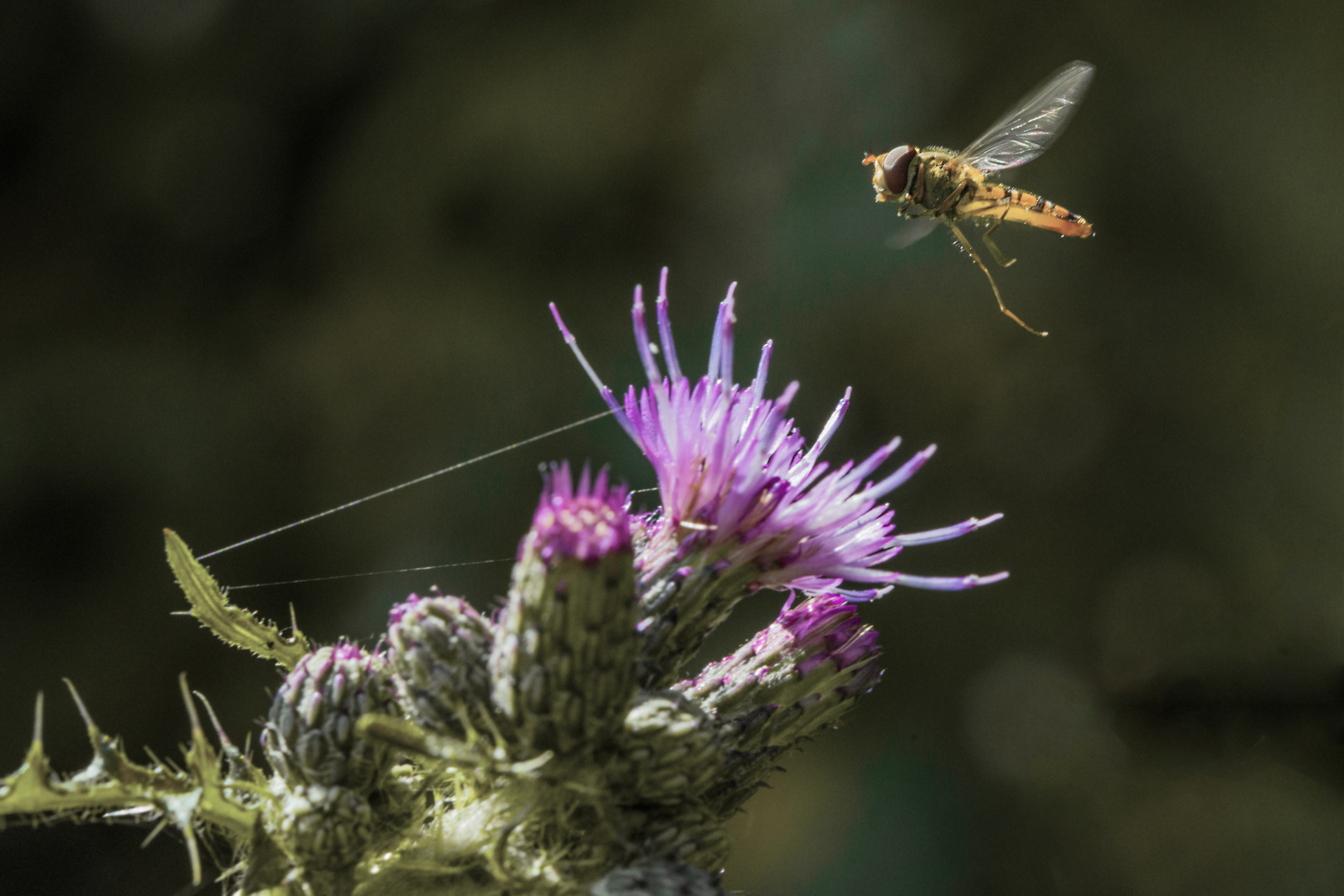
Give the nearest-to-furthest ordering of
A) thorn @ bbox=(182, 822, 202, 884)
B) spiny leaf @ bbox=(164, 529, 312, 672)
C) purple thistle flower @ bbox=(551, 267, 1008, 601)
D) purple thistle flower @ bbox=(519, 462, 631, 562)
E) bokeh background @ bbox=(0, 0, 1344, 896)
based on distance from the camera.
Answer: thorn @ bbox=(182, 822, 202, 884) < purple thistle flower @ bbox=(519, 462, 631, 562) < spiny leaf @ bbox=(164, 529, 312, 672) < purple thistle flower @ bbox=(551, 267, 1008, 601) < bokeh background @ bbox=(0, 0, 1344, 896)

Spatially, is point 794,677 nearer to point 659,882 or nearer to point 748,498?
point 748,498

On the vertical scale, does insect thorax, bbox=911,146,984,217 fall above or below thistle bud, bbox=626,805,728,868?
above

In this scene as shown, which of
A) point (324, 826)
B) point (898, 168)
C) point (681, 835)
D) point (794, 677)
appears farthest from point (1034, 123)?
point (324, 826)

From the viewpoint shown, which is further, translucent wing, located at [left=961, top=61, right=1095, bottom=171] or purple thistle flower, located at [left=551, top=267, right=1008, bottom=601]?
translucent wing, located at [left=961, top=61, right=1095, bottom=171]

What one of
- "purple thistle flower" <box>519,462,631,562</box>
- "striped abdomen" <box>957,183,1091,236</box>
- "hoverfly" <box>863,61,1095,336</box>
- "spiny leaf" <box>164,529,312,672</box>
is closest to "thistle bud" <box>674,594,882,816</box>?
"purple thistle flower" <box>519,462,631,562</box>

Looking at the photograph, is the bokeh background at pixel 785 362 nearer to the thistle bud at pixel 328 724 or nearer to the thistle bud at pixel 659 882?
the thistle bud at pixel 328 724

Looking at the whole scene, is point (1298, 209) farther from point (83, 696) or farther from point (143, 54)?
point (83, 696)

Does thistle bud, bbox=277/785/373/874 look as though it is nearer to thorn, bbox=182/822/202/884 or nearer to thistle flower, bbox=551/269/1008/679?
thorn, bbox=182/822/202/884

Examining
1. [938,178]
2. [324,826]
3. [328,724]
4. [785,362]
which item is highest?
[938,178]
